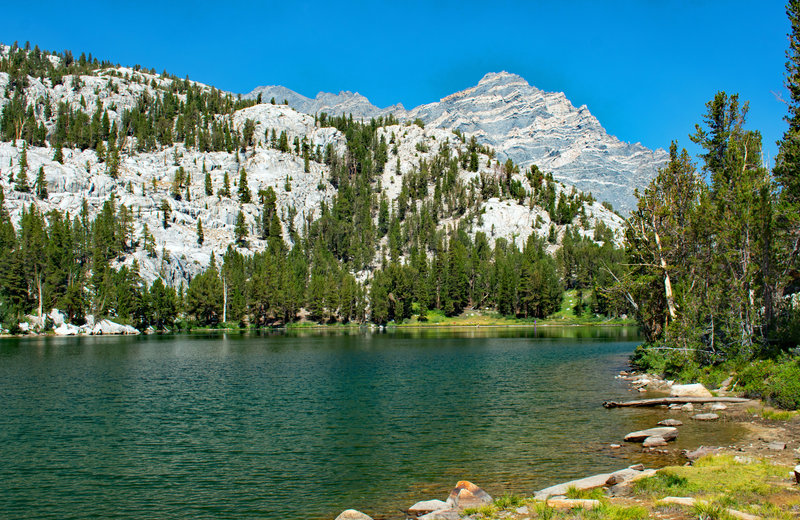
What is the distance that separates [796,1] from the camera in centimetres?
3775

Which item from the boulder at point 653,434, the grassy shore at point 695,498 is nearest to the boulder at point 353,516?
the grassy shore at point 695,498

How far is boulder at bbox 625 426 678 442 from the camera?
2539 cm

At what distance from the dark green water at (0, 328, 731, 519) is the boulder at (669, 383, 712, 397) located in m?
4.38

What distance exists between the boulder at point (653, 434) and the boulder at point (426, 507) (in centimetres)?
1283

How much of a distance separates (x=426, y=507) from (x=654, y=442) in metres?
13.1

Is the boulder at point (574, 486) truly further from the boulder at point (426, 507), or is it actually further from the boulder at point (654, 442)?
the boulder at point (654, 442)

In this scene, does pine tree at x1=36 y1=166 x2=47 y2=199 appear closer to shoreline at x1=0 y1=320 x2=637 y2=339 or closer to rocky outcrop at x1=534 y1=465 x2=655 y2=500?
shoreline at x1=0 y1=320 x2=637 y2=339

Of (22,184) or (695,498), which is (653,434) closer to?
(695,498)

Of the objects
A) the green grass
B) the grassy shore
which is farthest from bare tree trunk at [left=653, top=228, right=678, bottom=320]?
the green grass

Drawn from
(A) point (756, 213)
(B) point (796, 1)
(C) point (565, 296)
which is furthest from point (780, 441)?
(C) point (565, 296)

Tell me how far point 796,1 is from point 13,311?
15094 cm

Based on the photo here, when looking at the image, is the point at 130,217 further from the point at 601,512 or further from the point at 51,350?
the point at 601,512

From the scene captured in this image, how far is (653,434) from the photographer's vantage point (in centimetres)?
2561

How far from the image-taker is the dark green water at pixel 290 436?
20250 mm
